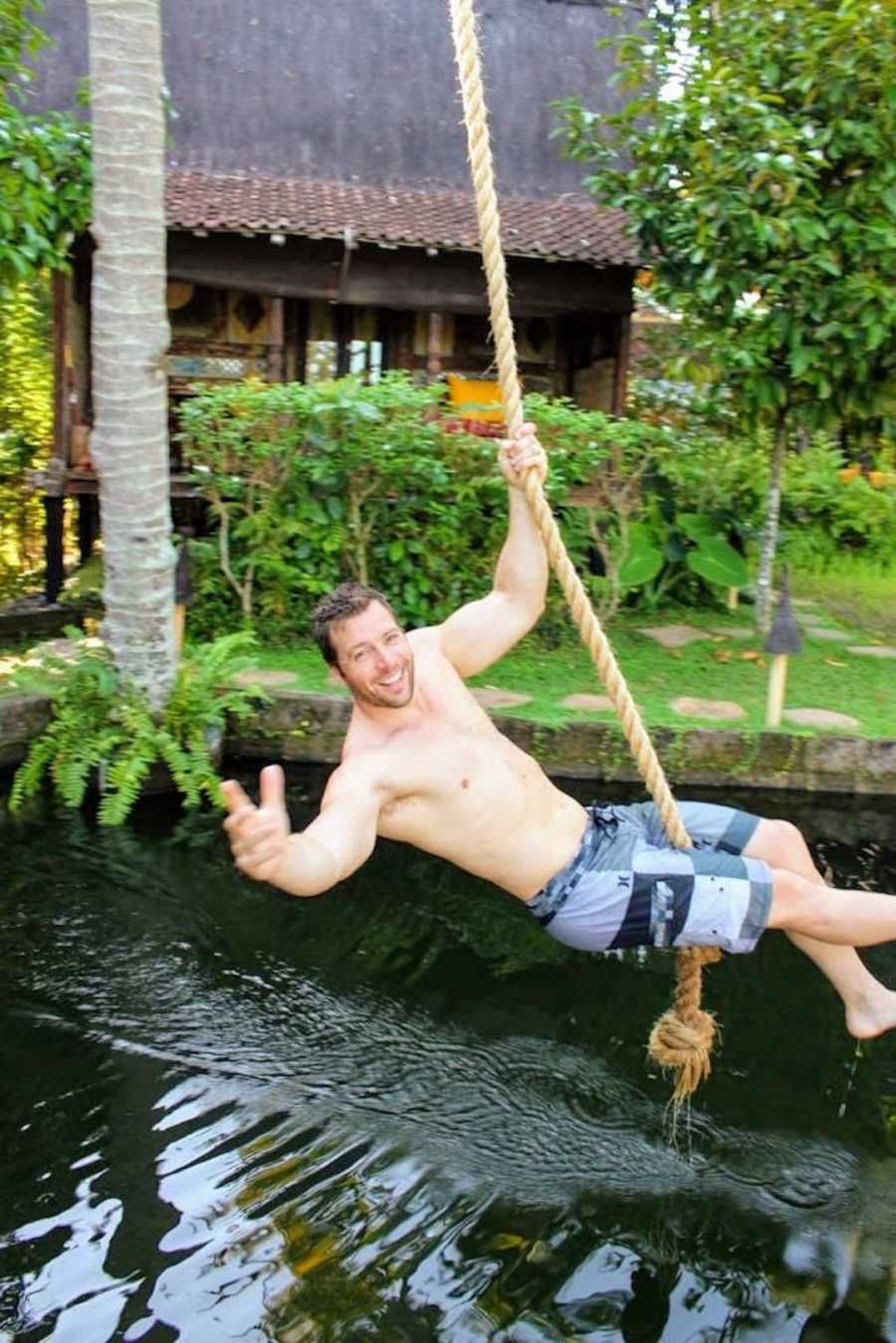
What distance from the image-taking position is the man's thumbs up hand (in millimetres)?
2443

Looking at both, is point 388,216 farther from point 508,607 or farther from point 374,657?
point 374,657

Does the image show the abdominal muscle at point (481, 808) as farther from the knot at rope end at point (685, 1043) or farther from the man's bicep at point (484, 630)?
the knot at rope end at point (685, 1043)

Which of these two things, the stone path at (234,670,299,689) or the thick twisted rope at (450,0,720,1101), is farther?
the stone path at (234,670,299,689)

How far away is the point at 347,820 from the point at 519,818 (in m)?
0.58

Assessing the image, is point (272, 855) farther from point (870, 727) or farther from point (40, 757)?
point (870, 727)

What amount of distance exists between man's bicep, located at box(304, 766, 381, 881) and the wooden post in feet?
12.9

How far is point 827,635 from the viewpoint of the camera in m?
8.77

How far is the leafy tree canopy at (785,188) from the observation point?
7.05 metres

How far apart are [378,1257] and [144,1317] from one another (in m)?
0.59

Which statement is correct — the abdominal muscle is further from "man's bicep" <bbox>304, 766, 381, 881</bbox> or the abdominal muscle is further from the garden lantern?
the garden lantern

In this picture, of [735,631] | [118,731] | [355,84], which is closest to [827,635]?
[735,631]

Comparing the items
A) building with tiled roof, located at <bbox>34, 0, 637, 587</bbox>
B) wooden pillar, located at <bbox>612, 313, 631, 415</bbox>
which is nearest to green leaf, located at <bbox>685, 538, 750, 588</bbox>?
wooden pillar, located at <bbox>612, 313, 631, 415</bbox>

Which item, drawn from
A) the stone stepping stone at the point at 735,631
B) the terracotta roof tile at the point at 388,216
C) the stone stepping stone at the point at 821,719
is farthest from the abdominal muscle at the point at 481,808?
the terracotta roof tile at the point at 388,216

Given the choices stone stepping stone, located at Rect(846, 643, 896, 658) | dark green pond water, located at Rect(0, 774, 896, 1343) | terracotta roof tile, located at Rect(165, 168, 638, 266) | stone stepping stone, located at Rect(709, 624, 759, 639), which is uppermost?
terracotta roof tile, located at Rect(165, 168, 638, 266)
